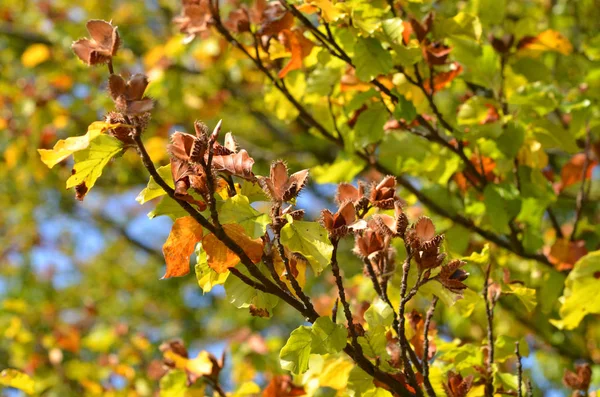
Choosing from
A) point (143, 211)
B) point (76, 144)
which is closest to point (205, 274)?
point (76, 144)

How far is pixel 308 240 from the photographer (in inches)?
41.3

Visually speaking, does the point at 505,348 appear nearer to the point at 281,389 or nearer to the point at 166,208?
the point at 281,389

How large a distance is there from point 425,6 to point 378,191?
1166mm

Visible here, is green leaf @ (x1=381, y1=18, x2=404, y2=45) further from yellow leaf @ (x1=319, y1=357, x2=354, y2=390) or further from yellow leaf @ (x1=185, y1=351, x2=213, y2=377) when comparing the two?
yellow leaf @ (x1=185, y1=351, x2=213, y2=377)

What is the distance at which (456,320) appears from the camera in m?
2.88

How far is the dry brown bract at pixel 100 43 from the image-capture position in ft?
3.39

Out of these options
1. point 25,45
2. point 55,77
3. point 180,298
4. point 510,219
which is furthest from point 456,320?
point 25,45

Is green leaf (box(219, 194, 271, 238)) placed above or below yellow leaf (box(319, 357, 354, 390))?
above

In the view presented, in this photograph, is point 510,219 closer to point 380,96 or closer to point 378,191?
point 380,96

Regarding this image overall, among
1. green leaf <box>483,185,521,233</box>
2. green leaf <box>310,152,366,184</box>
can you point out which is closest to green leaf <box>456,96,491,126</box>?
green leaf <box>483,185,521,233</box>

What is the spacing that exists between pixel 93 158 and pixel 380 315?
21.6 inches

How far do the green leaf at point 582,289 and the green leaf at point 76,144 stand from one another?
1.01 meters

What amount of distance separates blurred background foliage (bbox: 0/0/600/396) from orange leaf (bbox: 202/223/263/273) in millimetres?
341

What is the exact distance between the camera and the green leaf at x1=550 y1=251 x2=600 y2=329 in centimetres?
140
